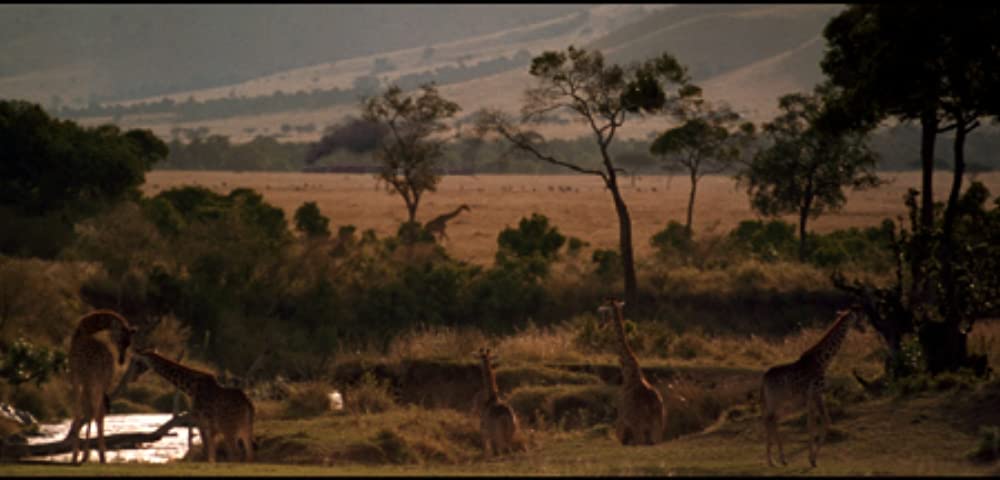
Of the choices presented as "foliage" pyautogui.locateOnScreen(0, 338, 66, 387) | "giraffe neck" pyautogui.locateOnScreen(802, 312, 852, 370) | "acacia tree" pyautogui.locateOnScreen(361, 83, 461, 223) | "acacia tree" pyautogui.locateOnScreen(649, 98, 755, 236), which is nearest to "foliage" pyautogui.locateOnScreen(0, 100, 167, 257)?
"acacia tree" pyautogui.locateOnScreen(361, 83, 461, 223)

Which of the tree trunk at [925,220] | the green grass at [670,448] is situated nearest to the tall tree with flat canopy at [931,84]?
the tree trunk at [925,220]

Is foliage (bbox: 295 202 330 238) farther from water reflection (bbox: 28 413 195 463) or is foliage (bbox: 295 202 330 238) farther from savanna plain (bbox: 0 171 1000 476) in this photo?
water reflection (bbox: 28 413 195 463)

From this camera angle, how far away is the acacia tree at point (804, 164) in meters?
48.4

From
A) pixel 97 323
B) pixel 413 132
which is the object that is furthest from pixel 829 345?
pixel 413 132

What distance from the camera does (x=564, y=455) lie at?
62.3ft

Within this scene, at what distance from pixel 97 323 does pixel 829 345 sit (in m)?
8.93

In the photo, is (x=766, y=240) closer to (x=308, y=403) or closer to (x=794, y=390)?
(x=308, y=403)

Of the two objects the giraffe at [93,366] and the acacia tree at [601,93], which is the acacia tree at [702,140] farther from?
the giraffe at [93,366]

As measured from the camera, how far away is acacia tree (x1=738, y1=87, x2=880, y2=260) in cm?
4841

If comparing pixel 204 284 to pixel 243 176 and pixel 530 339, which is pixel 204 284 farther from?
pixel 243 176

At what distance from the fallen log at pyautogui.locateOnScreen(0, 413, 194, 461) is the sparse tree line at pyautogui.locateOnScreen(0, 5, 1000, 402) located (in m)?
11.1

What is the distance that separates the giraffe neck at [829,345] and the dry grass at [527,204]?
29.6 metres

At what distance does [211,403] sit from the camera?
16750 mm

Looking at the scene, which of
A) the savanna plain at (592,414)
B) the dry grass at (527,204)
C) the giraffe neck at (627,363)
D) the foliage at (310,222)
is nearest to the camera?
the savanna plain at (592,414)
